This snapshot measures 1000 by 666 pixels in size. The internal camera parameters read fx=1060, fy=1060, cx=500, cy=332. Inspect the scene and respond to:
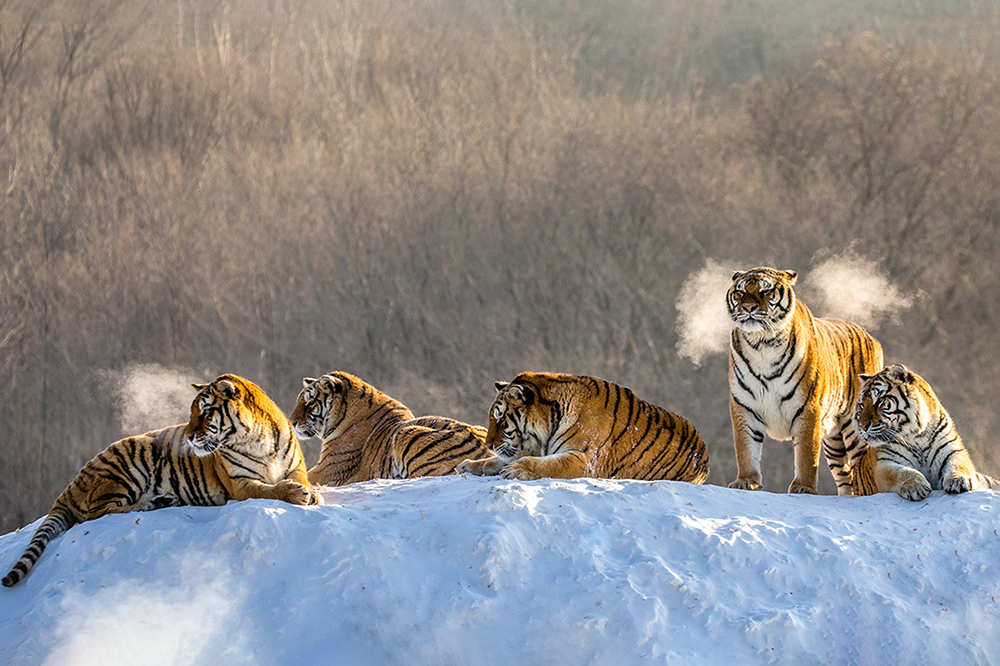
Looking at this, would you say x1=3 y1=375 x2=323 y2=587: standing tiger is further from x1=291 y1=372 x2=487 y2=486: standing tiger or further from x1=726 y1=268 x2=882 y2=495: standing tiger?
x1=726 y1=268 x2=882 y2=495: standing tiger

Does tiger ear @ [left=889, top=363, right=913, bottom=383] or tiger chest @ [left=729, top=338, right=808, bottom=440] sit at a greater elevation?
tiger ear @ [left=889, top=363, right=913, bottom=383]

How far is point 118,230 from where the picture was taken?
21234mm

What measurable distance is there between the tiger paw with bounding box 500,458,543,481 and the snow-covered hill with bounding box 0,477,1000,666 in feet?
1.16

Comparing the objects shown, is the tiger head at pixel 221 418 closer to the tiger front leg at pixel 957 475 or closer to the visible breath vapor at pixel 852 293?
the tiger front leg at pixel 957 475

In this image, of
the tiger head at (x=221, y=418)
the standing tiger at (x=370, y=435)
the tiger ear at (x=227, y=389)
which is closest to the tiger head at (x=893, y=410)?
the standing tiger at (x=370, y=435)

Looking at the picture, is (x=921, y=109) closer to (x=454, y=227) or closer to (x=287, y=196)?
(x=454, y=227)

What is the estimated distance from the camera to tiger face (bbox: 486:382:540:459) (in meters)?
5.38

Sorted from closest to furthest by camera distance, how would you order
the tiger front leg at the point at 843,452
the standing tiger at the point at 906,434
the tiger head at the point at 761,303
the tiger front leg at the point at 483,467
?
the standing tiger at the point at 906,434
the tiger front leg at the point at 483,467
the tiger head at the point at 761,303
the tiger front leg at the point at 843,452

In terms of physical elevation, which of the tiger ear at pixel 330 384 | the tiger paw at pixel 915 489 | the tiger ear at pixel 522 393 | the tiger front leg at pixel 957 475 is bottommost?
the tiger ear at pixel 330 384

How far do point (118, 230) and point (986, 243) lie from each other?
16.9 metres

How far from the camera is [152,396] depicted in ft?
64.6

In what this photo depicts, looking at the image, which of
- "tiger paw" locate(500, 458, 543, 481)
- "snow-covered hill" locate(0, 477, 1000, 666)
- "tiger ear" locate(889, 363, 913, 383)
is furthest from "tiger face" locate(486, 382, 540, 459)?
"tiger ear" locate(889, 363, 913, 383)

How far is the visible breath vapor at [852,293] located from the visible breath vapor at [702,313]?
5.25 feet

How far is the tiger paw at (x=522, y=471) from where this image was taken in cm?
496
